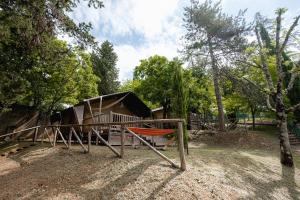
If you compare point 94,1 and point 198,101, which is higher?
point 94,1

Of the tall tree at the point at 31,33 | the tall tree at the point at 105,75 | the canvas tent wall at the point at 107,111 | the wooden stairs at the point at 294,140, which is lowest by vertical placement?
the wooden stairs at the point at 294,140

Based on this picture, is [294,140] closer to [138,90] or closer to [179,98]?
[179,98]

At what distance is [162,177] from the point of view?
5094 millimetres

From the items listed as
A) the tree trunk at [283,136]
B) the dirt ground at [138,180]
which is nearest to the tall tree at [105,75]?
the dirt ground at [138,180]

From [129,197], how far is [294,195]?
16.3 ft

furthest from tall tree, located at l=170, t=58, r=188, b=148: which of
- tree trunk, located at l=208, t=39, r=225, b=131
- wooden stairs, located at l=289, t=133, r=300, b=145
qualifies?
wooden stairs, located at l=289, t=133, r=300, b=145

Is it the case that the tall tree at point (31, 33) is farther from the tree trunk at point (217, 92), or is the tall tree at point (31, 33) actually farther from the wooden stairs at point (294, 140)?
the wooden stairs at point (294, 140)

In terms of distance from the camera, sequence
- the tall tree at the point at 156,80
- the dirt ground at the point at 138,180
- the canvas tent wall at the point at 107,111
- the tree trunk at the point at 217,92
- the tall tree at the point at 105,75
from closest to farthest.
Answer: the dirt ground at the point at 138,180, the canvas tent wall at the point at 107,111, the tree trunk at the point at 217,92, the tall tree at the point at 156,80, the tall tree at the point at 105,75

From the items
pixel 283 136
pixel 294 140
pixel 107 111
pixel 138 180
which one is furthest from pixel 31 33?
pixel 294 140

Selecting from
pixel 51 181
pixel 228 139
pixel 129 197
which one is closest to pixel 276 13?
pixel 228 139

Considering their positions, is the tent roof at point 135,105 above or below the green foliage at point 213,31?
below

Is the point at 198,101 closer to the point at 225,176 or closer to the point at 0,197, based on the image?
the point at 225,176

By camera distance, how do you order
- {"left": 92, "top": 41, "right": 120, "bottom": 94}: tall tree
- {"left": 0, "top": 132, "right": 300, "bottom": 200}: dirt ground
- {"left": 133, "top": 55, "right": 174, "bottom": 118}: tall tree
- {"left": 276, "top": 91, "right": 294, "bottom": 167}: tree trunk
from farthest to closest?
{"left": 92, "top": 41, "right": 120, "bottom": 94}: tall tree → {"left": 133, "top": 55, "right": 174, "bottom": 118}: tall tree → {"left": 276, "top": 91, "right": 294, "bottom": 167}: tree trunk → {"left": 0, "top": 132, "right": 300, "bottom": 200}: dirt ground

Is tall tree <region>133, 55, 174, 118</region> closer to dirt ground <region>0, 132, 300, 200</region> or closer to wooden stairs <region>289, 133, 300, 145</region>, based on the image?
wooden stairs <region>289, 133, 300, 145</region>
